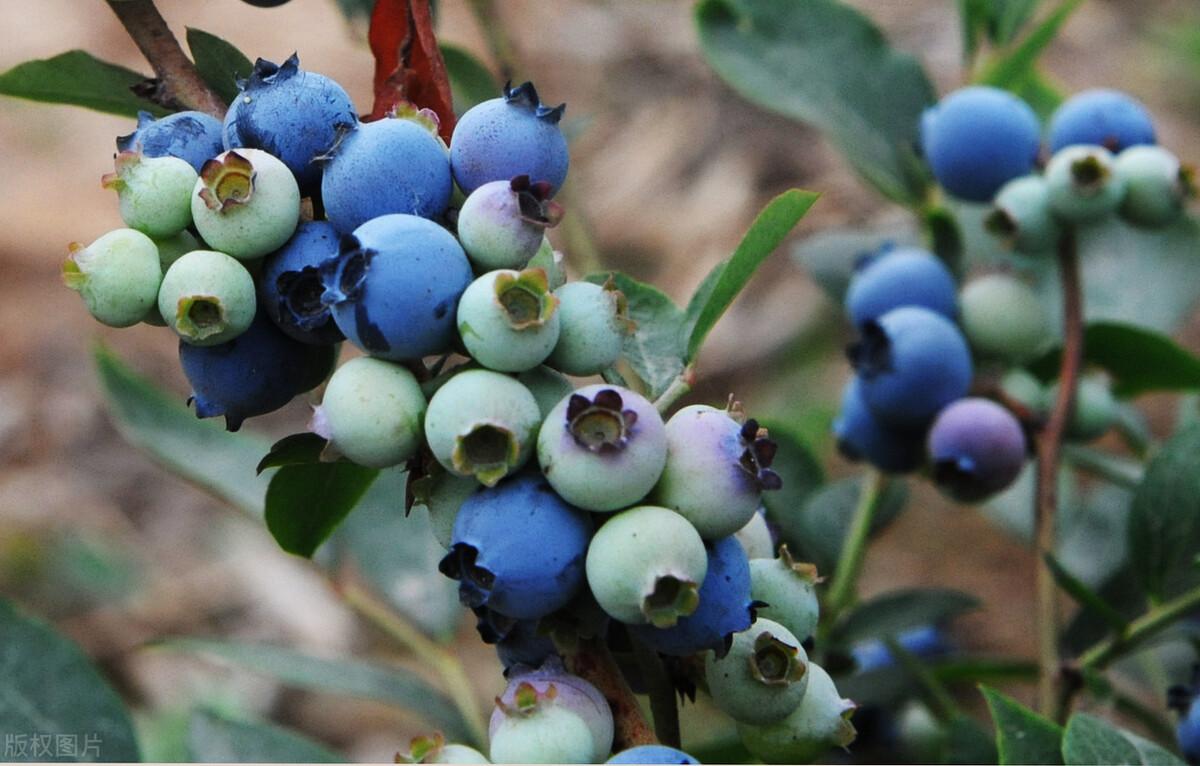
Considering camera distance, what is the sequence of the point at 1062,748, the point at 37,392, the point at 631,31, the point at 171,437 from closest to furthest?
the point at 1062,748, the point at 171,437, the point at 37,392, the point at 631,31

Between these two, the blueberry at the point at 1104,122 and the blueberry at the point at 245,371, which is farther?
the blueberry at the point at 1104,122

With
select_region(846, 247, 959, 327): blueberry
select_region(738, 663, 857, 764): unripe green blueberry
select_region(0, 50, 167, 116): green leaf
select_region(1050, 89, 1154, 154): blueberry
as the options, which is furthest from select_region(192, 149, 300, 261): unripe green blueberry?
select_region(1050, 89, 1154, 154): blueberry

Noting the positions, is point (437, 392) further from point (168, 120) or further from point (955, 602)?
point (955, 602)

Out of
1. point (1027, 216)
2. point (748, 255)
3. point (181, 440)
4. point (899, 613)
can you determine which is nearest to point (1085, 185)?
point (1027, 216)

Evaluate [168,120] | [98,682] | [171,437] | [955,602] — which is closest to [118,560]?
[171,437]

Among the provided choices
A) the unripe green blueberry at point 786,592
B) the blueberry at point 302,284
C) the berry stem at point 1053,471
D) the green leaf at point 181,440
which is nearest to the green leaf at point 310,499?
the blueberry at point 302,284

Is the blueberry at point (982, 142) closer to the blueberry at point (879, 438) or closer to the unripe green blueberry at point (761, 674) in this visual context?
the blueberry at point (879, 438)

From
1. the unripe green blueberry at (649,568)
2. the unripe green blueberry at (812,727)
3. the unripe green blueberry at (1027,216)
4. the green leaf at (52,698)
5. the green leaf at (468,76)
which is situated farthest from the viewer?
the green leaf at (468,76)
